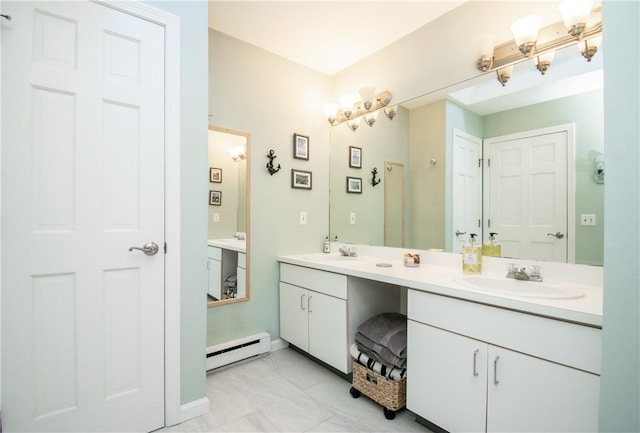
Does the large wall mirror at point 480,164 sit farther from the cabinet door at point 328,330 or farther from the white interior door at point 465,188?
the cabinet door at point 328,330

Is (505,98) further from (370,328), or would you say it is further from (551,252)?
(370,328)

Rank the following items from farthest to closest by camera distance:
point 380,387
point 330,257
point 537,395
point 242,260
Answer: point 330,257
point 242,260
point 380,387
point 537,395

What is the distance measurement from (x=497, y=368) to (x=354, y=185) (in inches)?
72.2

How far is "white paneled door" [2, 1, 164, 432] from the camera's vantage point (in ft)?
4.23

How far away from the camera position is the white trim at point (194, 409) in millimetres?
1669

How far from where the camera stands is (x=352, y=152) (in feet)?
9.27

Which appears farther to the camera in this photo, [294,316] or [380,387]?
[294,316]

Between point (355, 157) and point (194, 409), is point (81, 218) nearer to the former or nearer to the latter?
point (194, 409)

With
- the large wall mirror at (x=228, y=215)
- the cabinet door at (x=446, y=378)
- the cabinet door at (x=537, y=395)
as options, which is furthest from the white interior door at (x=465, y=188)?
the large wall mirror at (x=228, y=215)

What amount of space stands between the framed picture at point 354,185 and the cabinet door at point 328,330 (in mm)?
1038

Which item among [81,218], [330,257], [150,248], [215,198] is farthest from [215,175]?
[330,257]

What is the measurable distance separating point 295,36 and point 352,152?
1.04 metres

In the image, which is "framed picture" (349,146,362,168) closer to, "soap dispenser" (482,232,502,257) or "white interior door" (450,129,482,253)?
"white interior door" (450,129,482,253)

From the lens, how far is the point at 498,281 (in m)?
1.66
